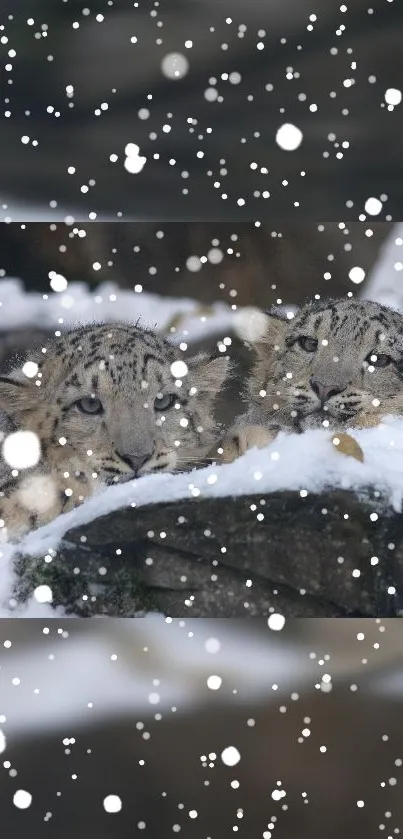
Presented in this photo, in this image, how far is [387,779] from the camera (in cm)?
161

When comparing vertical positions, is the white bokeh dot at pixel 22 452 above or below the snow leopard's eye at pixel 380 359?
below

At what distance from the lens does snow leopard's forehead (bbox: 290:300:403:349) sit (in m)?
1.61

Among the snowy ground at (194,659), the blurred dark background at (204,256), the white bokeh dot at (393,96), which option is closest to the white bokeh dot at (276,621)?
the snowy ground at (194,659)

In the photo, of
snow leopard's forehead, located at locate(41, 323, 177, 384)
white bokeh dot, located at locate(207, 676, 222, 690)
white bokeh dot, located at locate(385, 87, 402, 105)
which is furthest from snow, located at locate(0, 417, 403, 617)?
white bokeh dot, located at locate(385, 87, 402, 105)

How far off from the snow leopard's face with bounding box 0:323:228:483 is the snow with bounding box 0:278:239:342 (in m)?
0.03

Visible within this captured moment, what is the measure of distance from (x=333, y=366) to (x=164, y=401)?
35 cm

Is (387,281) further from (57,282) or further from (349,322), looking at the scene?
(57,282)

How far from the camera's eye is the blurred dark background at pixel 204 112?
1.64 m

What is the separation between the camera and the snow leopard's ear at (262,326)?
1.62m

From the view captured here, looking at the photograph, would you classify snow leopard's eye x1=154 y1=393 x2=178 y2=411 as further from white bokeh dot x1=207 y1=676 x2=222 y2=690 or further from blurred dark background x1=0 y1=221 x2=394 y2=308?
white bokeh dot x1=207 y1=676 x2=222 y2=690

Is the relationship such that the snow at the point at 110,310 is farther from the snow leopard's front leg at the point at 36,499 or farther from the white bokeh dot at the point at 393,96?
the white bokeh dot at the point at 393,96

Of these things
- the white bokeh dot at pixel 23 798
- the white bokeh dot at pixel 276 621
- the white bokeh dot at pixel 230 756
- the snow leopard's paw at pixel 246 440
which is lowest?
the white bokeh dot at pixel 23 798

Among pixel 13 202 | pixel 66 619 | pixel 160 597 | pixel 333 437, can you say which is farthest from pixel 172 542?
pixel 13 202

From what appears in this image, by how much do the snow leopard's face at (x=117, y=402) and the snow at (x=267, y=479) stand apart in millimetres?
38
